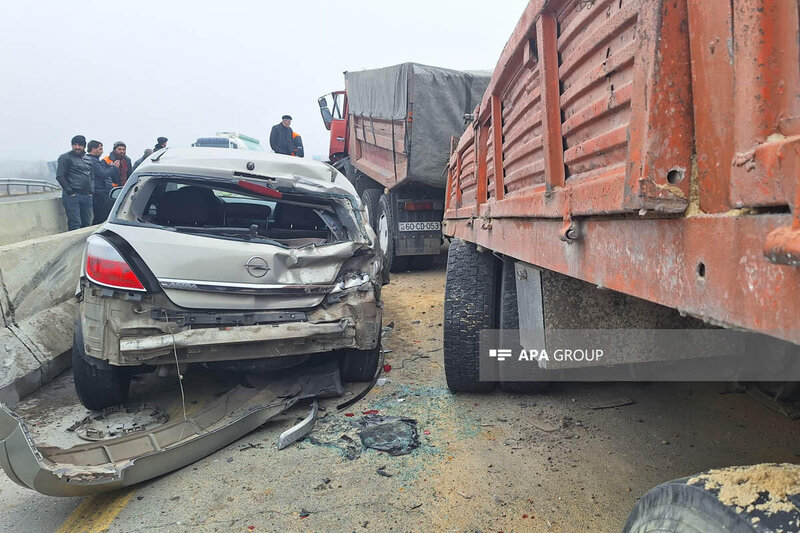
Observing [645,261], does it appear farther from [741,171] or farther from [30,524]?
[30,524]

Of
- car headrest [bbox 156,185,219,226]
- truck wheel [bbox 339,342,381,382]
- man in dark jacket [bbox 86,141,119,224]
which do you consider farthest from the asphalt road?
man in dark jacket [bbox 86,141,119,224]

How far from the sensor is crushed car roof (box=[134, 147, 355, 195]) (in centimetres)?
344

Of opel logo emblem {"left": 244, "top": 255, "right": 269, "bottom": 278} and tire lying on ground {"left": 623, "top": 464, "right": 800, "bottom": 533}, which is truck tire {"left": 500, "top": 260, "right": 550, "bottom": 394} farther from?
tire lying on ground {"left": 623, "top": 464, "right": 800, "bottom": 533}

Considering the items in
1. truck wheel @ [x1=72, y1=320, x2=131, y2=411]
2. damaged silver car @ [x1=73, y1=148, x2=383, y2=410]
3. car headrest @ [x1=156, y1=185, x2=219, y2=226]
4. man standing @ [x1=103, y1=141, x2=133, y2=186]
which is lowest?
truck wheel @ [x1=72, y1=320, x2=131, y2=411]

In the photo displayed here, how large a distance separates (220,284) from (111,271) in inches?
23.2

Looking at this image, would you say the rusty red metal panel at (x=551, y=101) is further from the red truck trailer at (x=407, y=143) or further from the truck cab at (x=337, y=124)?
the truck cab at (x=337, y=124)

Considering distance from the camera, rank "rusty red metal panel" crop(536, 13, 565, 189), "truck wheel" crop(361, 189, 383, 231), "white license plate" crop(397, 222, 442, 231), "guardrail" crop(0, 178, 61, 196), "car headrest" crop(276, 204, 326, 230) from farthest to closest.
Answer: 1. "guardrail" crop(0, 178, 61, 196)
2. "truck wheel" crop(361, 189, 383, 231)
3. "white license plate" crop(397, 222, 442, 231)
4. "car headrest" crop(276, 204, 326, 230)
5. "rusty red metal panel" crop(536, 13, 565, 189)

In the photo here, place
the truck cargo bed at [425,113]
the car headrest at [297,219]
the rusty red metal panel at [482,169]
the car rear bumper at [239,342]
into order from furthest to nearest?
the truck cargo bed at [425,113]
the car headrest at [297,219]
the rusty red metal panel at [482,169]
the car rear bumper at [239,342]

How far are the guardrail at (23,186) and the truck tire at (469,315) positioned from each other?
31.3ft

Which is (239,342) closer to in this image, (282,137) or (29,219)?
(29,219)

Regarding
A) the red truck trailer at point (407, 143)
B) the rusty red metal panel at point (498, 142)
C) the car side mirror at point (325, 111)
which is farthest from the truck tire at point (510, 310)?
the car side mirror at point (325, 111)

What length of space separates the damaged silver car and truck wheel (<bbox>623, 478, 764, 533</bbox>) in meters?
2.30

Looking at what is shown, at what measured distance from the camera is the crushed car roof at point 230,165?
3.44 meters

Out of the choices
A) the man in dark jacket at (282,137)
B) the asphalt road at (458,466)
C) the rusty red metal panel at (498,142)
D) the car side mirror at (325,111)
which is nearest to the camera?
the asphalt road at (458,466)
